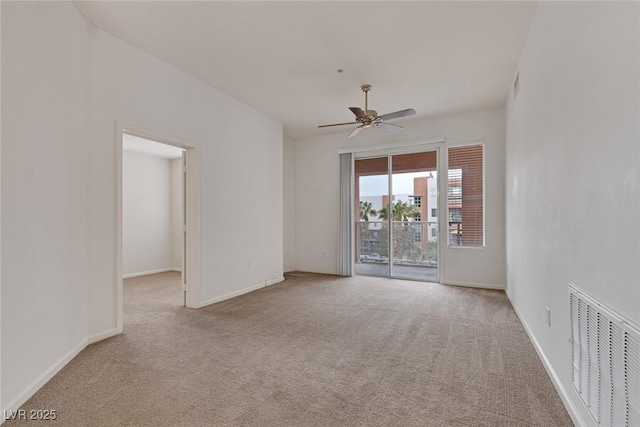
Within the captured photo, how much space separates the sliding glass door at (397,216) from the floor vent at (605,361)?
4043 millimetres

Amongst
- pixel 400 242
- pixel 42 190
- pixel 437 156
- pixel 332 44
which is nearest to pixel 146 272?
pixel 42 190

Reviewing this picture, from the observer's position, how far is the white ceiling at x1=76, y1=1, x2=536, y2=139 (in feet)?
8.82

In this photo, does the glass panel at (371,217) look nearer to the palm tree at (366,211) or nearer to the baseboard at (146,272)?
the palm tree at (366,211)

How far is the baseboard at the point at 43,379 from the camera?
191cm

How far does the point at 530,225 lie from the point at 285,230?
15.4 ft

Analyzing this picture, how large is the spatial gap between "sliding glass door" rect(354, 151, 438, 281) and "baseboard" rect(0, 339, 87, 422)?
474cm

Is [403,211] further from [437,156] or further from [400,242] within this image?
[437,156]

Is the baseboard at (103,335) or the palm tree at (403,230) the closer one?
the baseboard at (103,335)

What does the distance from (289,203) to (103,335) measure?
4384 mm

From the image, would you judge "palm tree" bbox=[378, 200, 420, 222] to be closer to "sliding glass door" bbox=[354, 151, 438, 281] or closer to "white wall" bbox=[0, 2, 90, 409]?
"sliding glass door" bbox=[354, 151, 438, 281]

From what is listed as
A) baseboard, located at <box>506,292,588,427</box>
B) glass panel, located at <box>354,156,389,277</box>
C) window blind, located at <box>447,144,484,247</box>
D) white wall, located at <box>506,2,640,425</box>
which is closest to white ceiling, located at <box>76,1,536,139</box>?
white wall, located at <box>506,2,640,425</box>

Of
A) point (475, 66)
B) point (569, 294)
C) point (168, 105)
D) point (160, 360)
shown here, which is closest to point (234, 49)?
point (168, 105)

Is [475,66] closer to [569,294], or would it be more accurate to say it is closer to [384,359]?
[569,294]

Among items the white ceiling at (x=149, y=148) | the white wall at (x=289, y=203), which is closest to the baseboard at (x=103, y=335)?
the white ceiling at (x=149, y=148)
